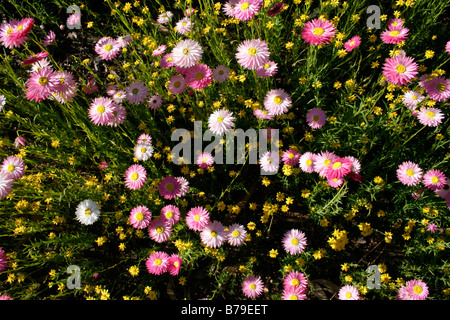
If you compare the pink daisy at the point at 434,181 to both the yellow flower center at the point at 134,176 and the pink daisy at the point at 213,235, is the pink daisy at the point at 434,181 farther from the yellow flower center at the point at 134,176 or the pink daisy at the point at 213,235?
the yellow flower center at the point at 134,176

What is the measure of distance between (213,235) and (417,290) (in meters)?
1.41

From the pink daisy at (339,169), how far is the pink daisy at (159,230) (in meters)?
1.23

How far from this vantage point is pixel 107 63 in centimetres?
Result: 331

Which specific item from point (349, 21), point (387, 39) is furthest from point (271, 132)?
point (349, 21)

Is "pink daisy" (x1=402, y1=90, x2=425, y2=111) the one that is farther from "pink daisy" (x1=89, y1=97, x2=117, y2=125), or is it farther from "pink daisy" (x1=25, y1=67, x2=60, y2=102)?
"pink daisy" (x1=25, y1=67, x2=60, y2=102)

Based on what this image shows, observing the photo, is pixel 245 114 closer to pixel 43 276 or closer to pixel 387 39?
pixel 387 39

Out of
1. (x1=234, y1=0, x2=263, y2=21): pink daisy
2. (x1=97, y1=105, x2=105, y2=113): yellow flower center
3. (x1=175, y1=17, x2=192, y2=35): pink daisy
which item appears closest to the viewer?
(x1=234, y1=0, x2=263, y2=21): pink daisy

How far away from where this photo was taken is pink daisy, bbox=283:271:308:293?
1868mm

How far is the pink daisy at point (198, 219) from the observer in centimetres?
204

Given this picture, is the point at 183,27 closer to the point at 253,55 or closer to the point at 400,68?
the point at 253,55

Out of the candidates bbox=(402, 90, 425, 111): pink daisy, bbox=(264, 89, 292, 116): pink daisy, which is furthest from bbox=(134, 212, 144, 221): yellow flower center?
bbox=(402, 90, 425, 111): pink daisy

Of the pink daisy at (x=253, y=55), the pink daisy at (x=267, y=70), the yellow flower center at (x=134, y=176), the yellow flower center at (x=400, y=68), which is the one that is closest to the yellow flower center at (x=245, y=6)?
the pink daisy at (x=253, y=55)

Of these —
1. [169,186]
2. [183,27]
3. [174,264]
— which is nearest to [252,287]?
[174,264]

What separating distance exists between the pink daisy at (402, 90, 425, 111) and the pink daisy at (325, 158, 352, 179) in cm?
65
